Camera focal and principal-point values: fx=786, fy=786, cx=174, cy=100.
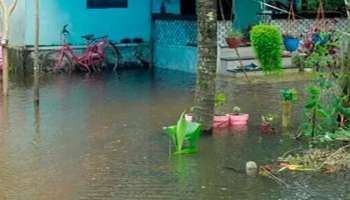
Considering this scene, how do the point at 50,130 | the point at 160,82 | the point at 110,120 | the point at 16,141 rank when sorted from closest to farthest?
the point at 16,141 < the point at 50,130 < the point at 110,120 < the point at 160,82

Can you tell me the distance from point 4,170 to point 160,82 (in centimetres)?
867

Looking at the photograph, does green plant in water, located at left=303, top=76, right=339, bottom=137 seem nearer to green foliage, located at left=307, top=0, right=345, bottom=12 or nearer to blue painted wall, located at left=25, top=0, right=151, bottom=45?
green foliage, located at left=307, top=0, right=345, bottom=12

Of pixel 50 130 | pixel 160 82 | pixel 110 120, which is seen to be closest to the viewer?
pixel 50 130

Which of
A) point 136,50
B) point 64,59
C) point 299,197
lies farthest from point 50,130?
point 136,50

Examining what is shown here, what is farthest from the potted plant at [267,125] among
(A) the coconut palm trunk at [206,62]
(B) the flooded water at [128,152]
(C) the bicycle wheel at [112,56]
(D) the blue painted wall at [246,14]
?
(C) the bicycle wheel at [112,56]

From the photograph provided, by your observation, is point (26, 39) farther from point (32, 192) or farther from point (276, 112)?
point (32, 192)

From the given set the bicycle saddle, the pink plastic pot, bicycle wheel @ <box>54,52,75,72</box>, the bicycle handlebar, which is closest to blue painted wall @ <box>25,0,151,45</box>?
the bicycle handlebar

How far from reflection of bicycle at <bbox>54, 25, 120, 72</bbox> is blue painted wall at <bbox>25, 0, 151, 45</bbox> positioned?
29 cm

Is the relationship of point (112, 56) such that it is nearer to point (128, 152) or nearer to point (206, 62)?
point (206, 62)

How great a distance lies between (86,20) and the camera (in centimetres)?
2044

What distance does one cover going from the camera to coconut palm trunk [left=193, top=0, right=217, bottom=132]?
10.4 meters

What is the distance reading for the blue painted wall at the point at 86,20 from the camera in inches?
780

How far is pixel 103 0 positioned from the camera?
67.4 feet

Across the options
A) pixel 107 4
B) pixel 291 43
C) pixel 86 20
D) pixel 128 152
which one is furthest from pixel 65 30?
pixel 128 152
